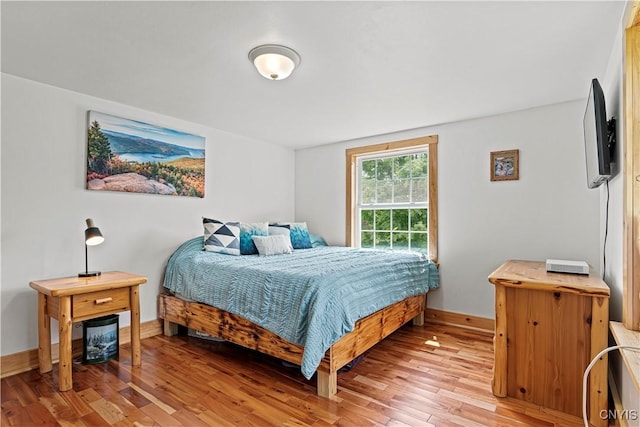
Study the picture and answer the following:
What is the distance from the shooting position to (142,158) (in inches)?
121

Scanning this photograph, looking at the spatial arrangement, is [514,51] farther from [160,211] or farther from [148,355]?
Answer: [148,355]

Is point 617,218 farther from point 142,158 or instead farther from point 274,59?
point 142,158

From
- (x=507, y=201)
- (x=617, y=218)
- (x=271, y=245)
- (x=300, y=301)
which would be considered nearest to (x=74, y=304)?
(x=300, y=301)

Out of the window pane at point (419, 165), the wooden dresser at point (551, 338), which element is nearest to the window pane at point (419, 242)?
Answer: the window pane at point (419, 165)

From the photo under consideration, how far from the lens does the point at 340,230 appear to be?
14.2ft

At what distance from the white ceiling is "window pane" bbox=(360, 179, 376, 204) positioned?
1199mm

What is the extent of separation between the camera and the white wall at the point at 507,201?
286cm

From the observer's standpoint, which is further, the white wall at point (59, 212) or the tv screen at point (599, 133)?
the white wall at point (59, 212)

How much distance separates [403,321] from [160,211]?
2522 millimetres

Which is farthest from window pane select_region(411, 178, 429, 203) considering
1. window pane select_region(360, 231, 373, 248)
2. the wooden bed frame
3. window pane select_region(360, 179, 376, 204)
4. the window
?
the wooden bed frame

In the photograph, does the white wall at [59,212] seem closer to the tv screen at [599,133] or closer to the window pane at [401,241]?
the window pane at [401,241]

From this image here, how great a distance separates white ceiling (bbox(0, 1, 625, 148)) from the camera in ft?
5.44

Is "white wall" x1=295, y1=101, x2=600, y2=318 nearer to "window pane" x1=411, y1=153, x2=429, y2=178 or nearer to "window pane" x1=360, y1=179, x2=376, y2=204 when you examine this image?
"window pane" x1=411, y1=153, x2=429, y2=178

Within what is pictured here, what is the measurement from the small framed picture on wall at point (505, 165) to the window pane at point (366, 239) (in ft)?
5.04
